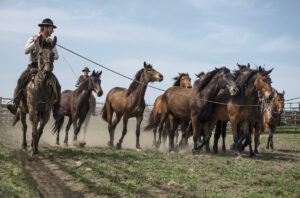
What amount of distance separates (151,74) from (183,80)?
10.4 ft

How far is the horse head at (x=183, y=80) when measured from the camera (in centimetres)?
1452

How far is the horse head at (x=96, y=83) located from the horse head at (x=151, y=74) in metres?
1.84

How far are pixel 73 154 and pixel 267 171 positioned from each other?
5.11 meters

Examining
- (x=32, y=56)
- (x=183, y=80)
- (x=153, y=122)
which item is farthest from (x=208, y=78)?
(x=32, y=56)

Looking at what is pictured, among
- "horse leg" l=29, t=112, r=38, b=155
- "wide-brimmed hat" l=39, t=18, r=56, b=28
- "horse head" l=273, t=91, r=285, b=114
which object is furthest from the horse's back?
"horse head" l=273, t=91, r=285, b=114

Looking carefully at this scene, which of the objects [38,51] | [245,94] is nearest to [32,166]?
[38,51]

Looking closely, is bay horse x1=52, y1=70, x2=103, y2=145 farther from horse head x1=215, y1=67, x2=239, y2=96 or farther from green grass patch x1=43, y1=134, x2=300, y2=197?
horse head x1=215, y1=67, x2=239, y2=96

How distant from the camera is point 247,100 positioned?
1036 cm

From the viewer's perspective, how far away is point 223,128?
11945 millimetres

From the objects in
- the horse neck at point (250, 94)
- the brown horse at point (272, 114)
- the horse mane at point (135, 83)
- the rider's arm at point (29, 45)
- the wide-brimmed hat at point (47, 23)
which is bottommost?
the brown horse at point (272, 114)

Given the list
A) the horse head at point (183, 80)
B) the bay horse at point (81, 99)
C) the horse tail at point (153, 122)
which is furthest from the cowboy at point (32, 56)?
the horse head at point (183, 80)

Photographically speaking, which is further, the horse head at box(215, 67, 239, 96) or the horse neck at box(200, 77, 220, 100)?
the horse neck at box(200, 77, 220, 100)

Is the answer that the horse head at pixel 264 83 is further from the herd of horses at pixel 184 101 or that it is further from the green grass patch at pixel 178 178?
the green grass patch at pixel 178 178

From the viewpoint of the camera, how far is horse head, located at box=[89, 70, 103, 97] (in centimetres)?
Result: 1202
